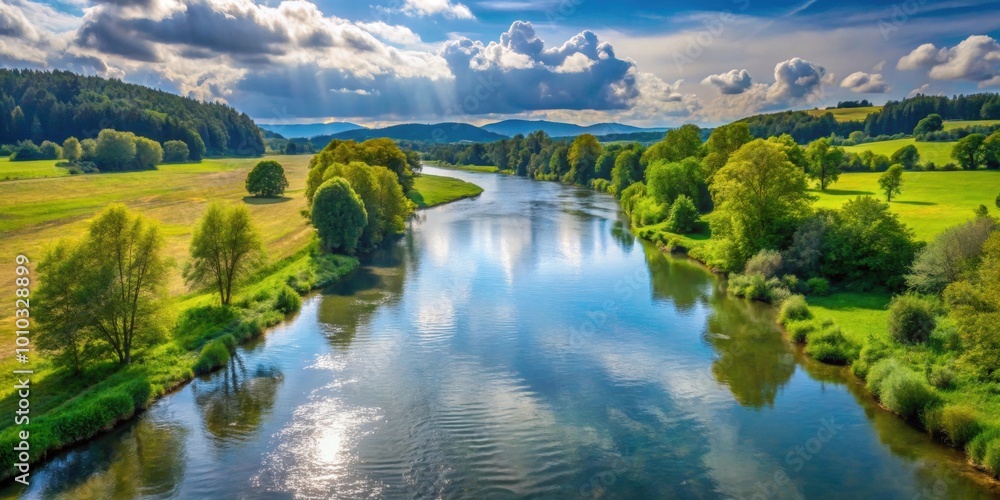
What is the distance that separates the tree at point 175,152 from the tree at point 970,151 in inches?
5074

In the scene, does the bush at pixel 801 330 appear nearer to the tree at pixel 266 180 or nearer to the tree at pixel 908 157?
the tree at pixel 908 157

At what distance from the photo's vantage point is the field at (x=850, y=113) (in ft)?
412

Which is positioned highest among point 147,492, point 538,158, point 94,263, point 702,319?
point 538,158

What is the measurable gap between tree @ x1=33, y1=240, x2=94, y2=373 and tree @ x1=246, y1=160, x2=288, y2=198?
56169mm

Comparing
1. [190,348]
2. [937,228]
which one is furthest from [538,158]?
[190,348]

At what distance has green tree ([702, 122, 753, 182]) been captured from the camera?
192 ft

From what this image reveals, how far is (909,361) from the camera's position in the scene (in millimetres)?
→ 22453

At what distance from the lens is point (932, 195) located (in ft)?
168

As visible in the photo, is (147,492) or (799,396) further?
(799,396)

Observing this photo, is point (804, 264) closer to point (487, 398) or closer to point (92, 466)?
point (487, 398)

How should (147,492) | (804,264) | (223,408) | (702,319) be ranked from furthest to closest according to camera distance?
(804,264) → (702,319) → (223,408) → (147,492)

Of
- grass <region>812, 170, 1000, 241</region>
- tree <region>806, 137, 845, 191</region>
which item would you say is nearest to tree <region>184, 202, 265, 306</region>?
grass <region>812, 170, 1000, 241</region>

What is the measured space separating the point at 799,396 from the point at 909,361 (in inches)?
181

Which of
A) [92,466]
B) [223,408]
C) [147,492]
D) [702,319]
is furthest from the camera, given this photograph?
[702,319]
